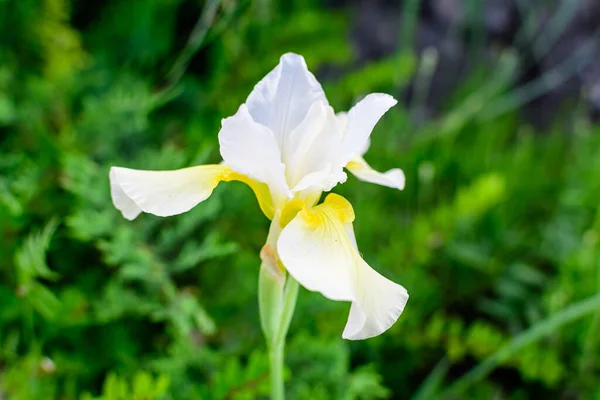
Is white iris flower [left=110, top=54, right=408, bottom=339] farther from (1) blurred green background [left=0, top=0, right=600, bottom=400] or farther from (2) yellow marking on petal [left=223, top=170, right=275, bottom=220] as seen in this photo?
(1) blurred green background [left=0, top=0, right=600, bottom=400]

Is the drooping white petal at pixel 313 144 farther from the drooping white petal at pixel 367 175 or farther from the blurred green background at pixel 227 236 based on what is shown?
the blurred green background at pixel 227 236

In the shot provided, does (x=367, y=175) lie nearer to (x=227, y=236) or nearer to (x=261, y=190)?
(x=261, y=190)

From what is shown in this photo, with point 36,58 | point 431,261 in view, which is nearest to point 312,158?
point 431,261

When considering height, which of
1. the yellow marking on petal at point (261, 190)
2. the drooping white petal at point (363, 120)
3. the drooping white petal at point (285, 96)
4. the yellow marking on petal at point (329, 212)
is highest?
the drooping white petal at point (285, 96)

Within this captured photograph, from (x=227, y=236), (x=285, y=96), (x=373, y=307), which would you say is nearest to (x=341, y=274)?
(x=373, y=307)

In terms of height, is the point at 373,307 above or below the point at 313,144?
below

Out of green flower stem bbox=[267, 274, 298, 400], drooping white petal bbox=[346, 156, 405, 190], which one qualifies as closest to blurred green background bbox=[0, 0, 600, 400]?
green flower stem bbox=[267, 274, 298, 400]

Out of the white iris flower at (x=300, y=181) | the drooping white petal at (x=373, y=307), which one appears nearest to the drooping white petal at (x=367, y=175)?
the white iris flower at (x=300, y=181)

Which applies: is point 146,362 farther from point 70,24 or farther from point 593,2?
point 593,2
